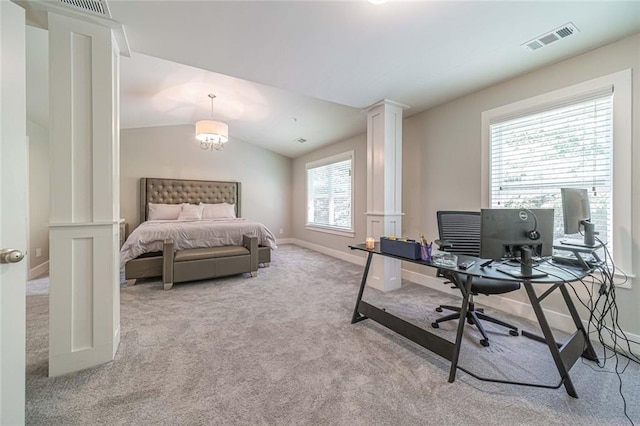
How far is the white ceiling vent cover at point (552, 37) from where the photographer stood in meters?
1.77

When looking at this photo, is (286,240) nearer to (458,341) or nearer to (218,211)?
(218,211)

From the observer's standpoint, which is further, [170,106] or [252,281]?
[170,106]

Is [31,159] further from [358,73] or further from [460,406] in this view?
[460,406]

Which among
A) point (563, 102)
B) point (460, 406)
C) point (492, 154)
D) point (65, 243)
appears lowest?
point (460, 406)

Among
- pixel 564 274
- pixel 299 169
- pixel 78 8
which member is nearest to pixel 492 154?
pixel 564 274

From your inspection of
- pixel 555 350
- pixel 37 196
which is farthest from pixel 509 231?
pixel 37 196

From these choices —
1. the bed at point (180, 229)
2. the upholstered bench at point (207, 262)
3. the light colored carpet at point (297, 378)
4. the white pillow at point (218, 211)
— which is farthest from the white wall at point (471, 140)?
the white pillow at point (218, 211)

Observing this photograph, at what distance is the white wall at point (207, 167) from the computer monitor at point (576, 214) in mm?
5532

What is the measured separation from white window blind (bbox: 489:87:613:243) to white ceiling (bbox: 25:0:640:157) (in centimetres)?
46

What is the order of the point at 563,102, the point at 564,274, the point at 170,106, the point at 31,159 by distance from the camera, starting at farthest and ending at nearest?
the point at 170,106
the point at 31,159
the point at 563,102
the point at 564,274

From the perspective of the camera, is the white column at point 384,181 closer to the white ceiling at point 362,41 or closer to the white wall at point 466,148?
the white ceiling at point 362,41

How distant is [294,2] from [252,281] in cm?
306

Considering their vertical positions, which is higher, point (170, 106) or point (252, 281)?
point (170, 106)

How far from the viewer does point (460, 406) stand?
53.0 inches
